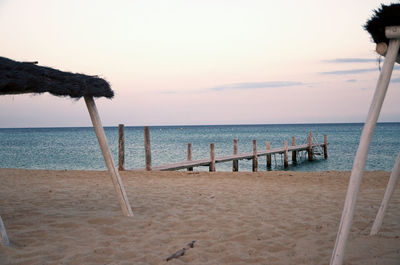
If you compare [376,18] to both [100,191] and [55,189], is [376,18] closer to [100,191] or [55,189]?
[100,191]

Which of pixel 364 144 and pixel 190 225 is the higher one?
pixel 364 144

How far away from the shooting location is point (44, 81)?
12.9ft

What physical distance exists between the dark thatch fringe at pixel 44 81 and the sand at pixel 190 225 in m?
1.88

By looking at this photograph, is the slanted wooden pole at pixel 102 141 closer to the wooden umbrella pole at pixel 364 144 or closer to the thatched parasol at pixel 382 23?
the wooden umbrella pole at pixel 364 144

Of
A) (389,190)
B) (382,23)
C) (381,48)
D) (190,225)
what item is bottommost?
(190,225)

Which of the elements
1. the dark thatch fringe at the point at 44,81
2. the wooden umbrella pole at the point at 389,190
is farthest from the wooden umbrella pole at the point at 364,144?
the dark thatch fringe at the point at 44,81

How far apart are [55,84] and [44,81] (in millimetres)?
163

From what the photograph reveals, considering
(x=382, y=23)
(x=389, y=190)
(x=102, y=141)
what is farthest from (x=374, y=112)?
(x=102, y=141)

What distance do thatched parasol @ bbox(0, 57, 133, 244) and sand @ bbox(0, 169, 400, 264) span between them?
0.63 m

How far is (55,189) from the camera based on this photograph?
834 centimetres

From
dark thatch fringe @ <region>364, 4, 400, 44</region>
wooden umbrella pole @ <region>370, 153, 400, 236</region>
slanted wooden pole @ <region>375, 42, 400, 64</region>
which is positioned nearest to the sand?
wooden umbrella pole @ <region>370, 153, 400, 236</region>

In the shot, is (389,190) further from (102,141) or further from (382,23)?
(102,141)

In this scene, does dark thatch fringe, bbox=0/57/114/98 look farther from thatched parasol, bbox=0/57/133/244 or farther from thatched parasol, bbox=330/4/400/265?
thatched parasol, bbox=330/4/400/265

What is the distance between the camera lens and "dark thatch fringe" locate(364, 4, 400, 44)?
8.86ft
